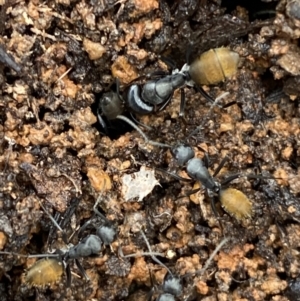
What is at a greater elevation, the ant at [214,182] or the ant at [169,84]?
the ant at [169,84]

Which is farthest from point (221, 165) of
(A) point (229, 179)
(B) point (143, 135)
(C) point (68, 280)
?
(C) point (68, 280)

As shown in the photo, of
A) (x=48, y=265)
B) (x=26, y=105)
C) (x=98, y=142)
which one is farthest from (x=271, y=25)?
(x=48, y=265)

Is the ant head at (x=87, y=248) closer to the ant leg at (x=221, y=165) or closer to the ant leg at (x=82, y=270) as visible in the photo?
the ant leg at (x=82, y=270)

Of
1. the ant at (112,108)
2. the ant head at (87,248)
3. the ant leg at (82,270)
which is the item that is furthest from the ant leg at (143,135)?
the ant leg at (82,270)

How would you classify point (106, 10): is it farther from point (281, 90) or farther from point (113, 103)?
point (281, 90)

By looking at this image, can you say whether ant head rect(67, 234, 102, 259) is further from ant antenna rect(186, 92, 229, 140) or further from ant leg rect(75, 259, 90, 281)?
ant antenna rect(186, 92, 229, 140)

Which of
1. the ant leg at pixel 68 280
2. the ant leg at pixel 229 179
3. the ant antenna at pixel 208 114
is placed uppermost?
the ant antenna at pixel 208 114
